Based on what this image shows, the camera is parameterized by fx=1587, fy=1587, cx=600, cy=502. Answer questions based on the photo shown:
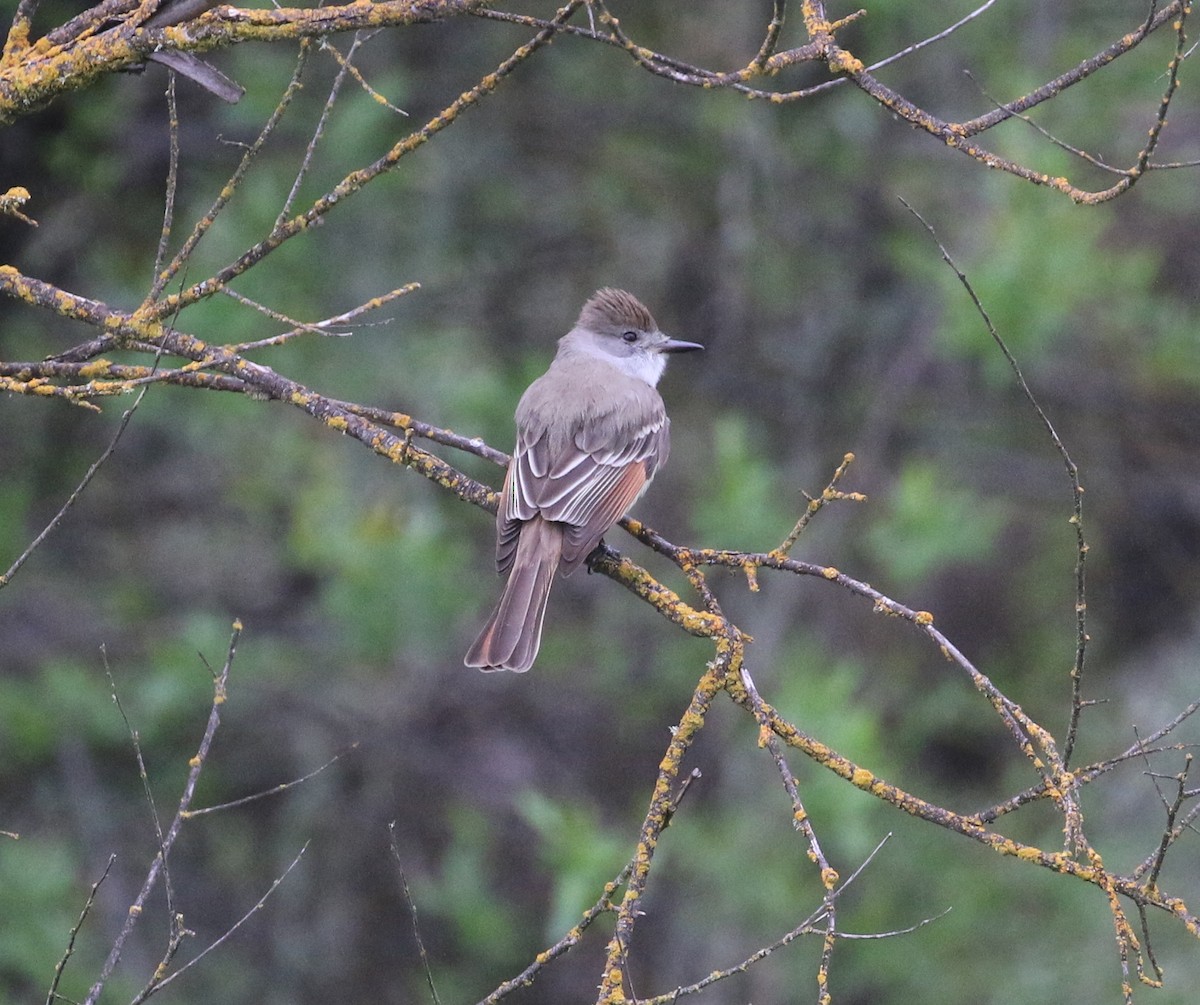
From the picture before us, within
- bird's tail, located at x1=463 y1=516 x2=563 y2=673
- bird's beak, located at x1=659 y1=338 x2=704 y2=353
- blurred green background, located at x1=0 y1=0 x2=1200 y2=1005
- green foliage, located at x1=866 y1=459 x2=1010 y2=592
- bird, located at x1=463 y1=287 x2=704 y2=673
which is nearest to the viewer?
bird's tail, located at x1=463 y1=516 x2=563 y2=673

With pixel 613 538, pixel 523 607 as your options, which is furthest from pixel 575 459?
pixel 613 538

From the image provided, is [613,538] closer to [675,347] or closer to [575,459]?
[675,347]

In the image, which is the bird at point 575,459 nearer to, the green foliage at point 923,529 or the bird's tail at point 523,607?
the bird's tail at point 523,607

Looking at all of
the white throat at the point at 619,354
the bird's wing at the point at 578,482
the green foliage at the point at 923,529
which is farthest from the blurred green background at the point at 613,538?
the bird's wing at the point at 578,482

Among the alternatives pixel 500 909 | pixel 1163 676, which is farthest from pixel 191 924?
pixel 1163 676

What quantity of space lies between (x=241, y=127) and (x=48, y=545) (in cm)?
223

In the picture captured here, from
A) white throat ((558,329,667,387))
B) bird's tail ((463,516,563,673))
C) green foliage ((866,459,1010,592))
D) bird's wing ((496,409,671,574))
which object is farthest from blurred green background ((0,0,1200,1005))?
bird's tail ((463,516,563,673))

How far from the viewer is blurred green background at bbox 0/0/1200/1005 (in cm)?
708

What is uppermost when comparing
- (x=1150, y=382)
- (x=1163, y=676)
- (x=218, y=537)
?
(x=1150, y=382)

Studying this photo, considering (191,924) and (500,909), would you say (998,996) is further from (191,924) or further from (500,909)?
(191,924)

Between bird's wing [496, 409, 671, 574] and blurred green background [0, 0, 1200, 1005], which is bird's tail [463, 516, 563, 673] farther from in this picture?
blurred green background [0, 0, 1200, 1005]

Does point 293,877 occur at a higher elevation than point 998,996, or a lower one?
higher

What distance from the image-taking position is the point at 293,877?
26.0 feet

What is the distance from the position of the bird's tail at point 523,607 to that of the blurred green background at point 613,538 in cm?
225
